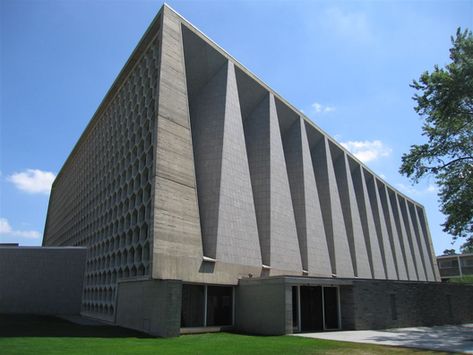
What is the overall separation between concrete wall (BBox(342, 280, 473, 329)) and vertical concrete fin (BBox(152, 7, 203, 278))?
949cm

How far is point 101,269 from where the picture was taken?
2809cm

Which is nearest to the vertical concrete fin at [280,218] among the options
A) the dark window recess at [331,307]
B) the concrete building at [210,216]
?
the concrete building at [210,216]

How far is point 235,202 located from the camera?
943 inches

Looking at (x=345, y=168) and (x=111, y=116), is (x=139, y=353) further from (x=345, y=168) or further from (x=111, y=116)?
(x=345, y=168)

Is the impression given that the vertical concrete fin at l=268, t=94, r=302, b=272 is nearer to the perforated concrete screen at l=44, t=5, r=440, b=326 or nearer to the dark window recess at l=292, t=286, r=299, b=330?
the perforated concrete screen at l=44, t=5, r=440, b=326

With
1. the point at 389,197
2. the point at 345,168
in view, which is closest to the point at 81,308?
the point at 345,168

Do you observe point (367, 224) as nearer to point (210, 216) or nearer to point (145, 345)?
point (210, 216)

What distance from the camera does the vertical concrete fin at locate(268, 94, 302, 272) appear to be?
2620cm

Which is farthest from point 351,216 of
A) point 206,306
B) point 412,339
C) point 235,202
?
point 206,306

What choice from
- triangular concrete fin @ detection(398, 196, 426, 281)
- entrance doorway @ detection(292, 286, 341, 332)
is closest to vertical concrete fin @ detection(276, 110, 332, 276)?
entrance doorway @ detection(292, 286, 341, 332)

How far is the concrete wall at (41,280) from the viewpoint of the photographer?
105 feet

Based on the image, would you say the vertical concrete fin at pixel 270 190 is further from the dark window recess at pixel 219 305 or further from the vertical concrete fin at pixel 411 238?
the vertical concrete fin at pixel 411 238

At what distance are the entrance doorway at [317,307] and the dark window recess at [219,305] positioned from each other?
3.66 m

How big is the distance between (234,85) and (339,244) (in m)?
17.5
